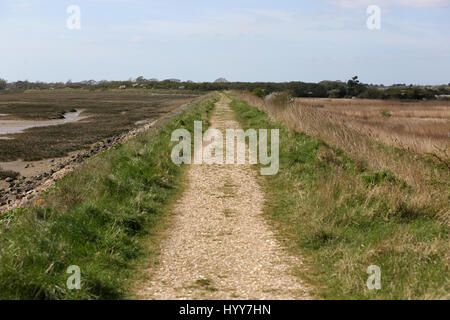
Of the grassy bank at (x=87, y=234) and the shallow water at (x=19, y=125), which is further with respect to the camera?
the shallow water at (x=19, y=125)

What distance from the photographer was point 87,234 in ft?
21.4

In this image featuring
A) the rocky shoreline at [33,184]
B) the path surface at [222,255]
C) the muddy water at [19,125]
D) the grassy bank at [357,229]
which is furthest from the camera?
the muddy water at [19,125]

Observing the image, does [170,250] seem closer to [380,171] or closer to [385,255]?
[385,255]

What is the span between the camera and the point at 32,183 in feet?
50.2

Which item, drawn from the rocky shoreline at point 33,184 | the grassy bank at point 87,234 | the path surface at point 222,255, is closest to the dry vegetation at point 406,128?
the path surface at point 222,255

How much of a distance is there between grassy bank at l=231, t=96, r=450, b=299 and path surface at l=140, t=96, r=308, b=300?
13.7 inches

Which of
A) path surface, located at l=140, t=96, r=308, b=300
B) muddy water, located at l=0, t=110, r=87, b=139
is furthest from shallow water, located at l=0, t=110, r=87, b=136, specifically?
path surface, located at l=140, t=96, r=308, b=300

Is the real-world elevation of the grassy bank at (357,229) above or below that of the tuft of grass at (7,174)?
above

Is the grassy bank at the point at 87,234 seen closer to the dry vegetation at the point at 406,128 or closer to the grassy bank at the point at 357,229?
the grassy bank at the point at 357,229

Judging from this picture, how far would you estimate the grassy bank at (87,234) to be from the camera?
4926mm

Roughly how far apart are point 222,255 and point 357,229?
7.03ft

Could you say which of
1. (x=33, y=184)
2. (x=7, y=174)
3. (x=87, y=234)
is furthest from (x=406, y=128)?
(x=87, y=234)

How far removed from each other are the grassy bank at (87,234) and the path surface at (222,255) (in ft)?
1.45
